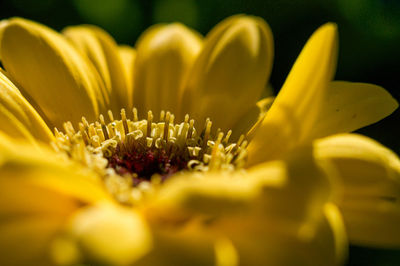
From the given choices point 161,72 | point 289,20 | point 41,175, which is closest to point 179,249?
point 41,175

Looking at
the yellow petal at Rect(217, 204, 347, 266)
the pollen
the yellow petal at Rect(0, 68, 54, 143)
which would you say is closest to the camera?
the yellow petal at Rect(217, 204, 347, 266)

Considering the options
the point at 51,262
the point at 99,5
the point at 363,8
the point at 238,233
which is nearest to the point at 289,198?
the point at 238,233

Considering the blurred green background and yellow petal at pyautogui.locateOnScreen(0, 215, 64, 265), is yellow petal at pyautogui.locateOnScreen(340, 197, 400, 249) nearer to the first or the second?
yellow petal at pyautogui.locateOnScreen(0, 215, 64, 265)

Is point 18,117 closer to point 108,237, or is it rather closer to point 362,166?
point 108,237

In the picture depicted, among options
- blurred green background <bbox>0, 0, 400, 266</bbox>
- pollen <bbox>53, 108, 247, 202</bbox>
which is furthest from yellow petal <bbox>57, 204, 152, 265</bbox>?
blurred green background <bbox>0, 0, 400, 266</bbox>

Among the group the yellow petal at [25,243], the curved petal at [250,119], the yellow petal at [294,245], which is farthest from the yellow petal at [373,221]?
the yellow petal at [25,243]

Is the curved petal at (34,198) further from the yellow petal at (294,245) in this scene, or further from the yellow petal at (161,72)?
the yellow petal at (161,72)

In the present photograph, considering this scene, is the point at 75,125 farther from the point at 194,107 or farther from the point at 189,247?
the point at 189,247
